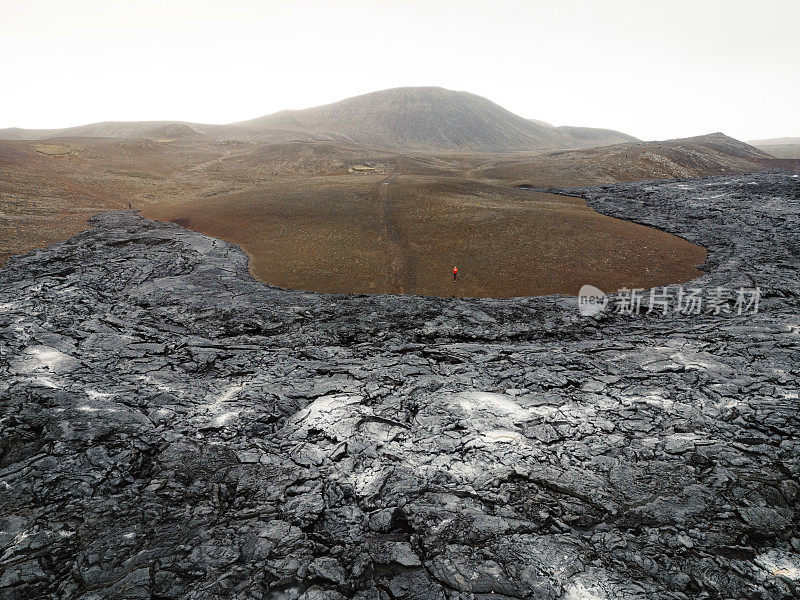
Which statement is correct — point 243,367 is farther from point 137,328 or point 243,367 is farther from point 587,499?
point 587,499

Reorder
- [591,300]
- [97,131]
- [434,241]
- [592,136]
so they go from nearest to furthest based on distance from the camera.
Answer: [591,300], [434,241], [97,131], [592,136]

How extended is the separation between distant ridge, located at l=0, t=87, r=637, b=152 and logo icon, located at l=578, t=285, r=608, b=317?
10159cm

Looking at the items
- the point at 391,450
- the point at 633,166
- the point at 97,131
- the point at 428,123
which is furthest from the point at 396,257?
the point at 97,131

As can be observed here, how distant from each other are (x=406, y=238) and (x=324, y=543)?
69.8 ft

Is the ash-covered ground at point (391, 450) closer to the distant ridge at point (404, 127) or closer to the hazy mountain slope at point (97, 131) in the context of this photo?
the distant ridge at point (404, 127)

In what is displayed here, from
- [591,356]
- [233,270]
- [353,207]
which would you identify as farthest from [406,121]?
[591,356]

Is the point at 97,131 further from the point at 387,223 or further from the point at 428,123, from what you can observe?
the point at 387,223

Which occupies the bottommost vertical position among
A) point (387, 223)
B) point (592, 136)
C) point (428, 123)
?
point (387, 223)

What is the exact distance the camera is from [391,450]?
9016 mm

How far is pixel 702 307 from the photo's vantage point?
1623 cm

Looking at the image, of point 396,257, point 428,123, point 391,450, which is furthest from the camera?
point 428,123

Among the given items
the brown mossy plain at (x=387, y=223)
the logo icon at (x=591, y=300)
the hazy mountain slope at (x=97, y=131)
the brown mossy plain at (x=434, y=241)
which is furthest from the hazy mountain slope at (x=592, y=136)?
the logo icon at (x=591, y=300)

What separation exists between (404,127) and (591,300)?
121527 mm

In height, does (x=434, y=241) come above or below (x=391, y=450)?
above
